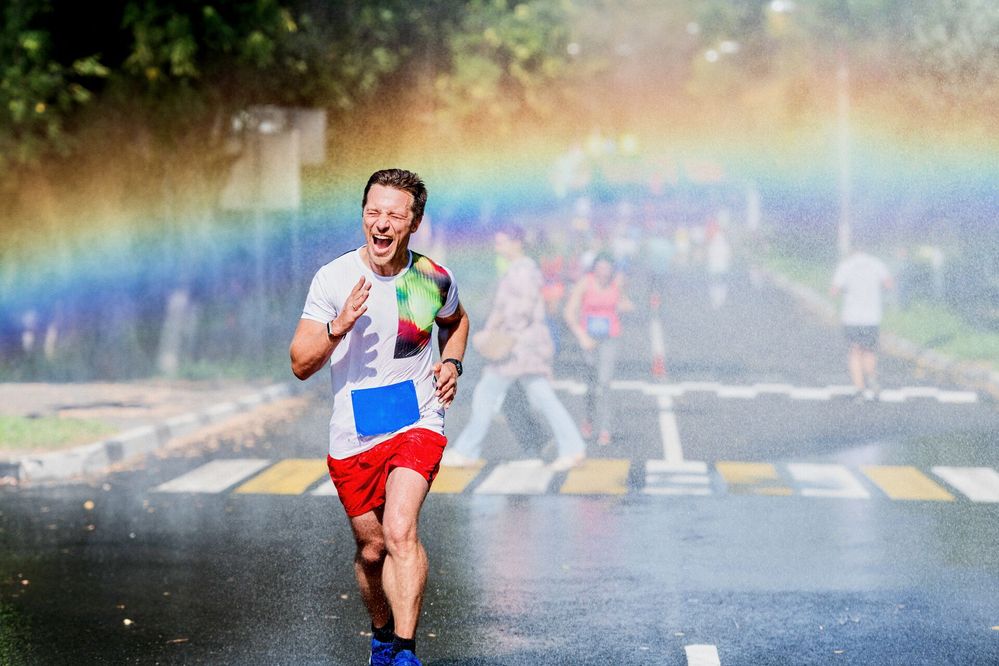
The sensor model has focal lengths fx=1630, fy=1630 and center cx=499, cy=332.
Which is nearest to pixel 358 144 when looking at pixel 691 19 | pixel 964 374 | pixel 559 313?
pixel 559 313

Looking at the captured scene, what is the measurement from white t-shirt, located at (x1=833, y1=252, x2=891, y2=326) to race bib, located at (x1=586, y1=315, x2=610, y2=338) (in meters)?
4.29

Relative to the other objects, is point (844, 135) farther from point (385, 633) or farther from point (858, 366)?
point (385, 633)

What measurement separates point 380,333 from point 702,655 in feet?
6.40

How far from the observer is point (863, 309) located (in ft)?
58.6

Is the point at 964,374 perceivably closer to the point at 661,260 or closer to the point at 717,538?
the point at 661,260

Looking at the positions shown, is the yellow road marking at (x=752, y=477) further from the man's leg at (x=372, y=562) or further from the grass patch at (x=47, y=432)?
the man's leg at (x=372, y=562)

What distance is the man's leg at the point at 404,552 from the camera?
18.4ft

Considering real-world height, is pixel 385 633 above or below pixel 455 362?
below

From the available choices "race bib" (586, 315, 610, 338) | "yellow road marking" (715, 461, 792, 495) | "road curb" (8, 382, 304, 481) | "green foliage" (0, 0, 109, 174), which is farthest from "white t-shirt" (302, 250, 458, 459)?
"green foliage" (0, 0, 109, 174)

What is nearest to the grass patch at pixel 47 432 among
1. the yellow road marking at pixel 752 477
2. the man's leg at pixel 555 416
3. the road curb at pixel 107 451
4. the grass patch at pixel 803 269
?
the road curb at pixel 107 451

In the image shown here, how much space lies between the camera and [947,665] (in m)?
6.29

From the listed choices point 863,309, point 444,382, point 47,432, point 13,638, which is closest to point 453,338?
point 444,382

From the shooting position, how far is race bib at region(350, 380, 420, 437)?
18.9ft

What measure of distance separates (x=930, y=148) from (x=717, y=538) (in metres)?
23.1
